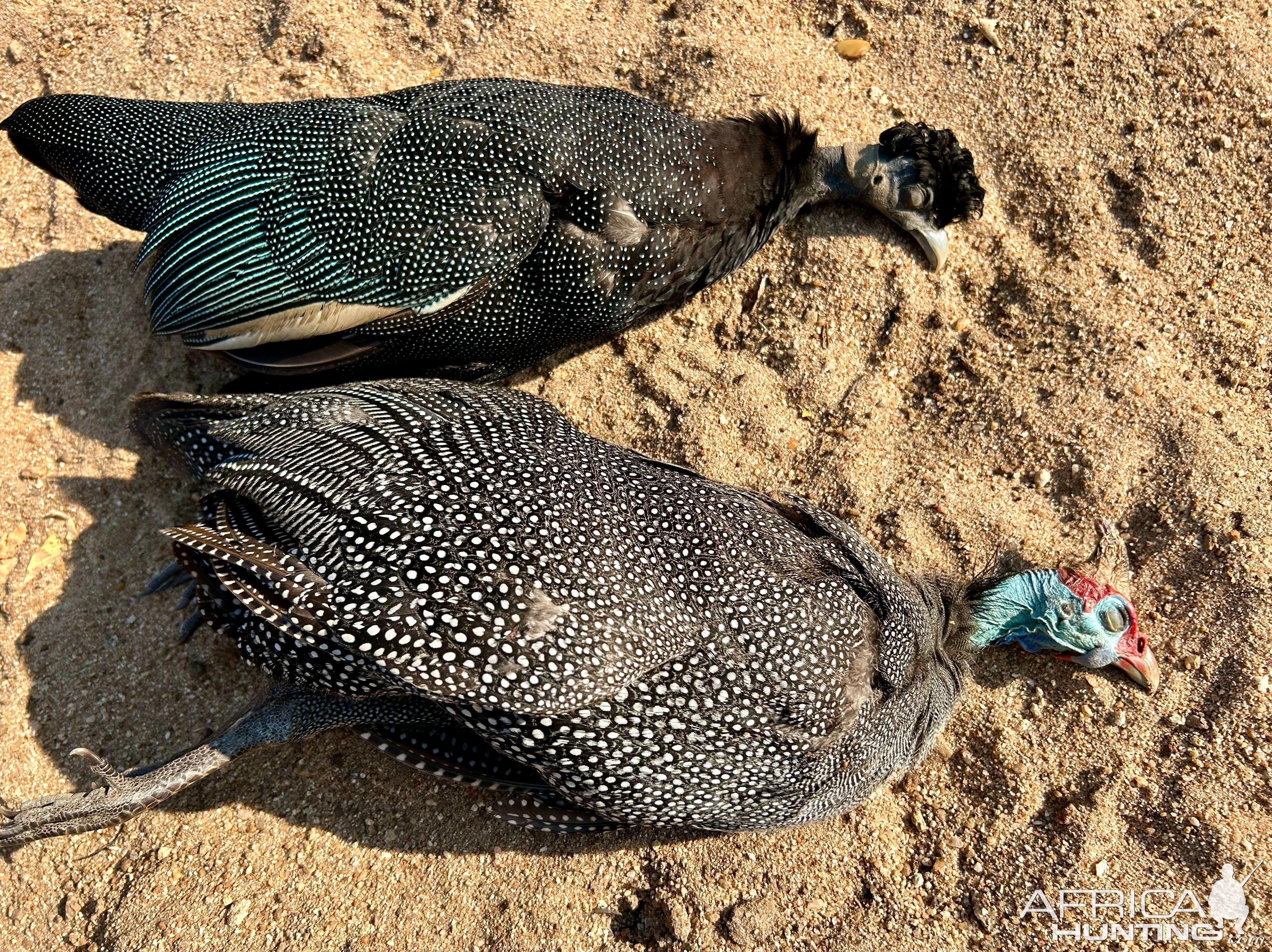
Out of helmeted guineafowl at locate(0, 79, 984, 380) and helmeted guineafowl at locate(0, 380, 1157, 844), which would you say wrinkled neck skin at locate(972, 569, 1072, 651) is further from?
helmeted guineafowl at locate(0, 79, 984, 380)

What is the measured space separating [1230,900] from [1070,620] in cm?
104

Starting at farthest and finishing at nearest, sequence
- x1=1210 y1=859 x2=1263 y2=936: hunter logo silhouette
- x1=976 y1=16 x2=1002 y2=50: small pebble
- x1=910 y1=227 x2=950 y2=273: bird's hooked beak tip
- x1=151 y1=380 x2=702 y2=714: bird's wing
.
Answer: x1=976 y1=16 x2=1002 y2=50: small pebble, x1=910 y1=227 x2=950 y2=273: bird's hooked beak tip, x1=1210 y1=859 x2=1263 y2=936: hunter logo silhouette, x1=151 y1=380 x2=702 y2=714: bird's wing

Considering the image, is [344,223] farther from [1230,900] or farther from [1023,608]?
[1230,900]

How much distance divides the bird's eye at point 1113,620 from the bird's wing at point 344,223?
2.23m

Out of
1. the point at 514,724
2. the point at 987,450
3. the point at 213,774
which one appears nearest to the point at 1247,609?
the point at 987,450

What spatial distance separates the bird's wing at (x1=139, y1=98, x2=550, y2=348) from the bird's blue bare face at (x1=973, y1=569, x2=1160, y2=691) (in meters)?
1.95

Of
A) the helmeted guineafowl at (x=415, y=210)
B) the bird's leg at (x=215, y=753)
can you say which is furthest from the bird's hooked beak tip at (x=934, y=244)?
the bird's leg at (x=215, y=753)

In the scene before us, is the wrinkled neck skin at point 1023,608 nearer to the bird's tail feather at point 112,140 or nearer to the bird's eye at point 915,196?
the bird's eye at point 915,196

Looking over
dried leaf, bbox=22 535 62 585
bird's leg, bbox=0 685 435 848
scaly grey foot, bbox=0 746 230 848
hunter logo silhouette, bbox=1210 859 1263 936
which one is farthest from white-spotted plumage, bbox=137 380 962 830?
hunter logo silhouette, bbox=1210 859 1263 936

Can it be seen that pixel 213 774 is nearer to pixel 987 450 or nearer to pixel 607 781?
pixel 607 781

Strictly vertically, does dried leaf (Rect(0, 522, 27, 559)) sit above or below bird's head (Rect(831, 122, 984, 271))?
below

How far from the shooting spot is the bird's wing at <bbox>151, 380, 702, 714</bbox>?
217 centimetres

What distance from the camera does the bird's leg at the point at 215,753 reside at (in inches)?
103

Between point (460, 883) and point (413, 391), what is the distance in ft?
5.53
